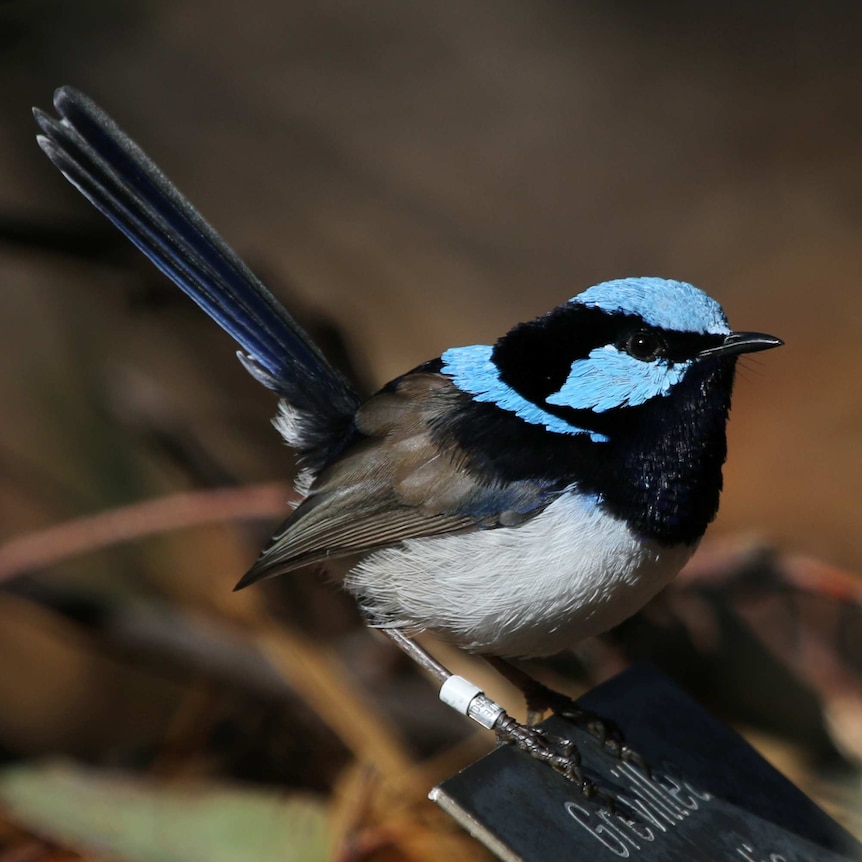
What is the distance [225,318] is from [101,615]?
1.34 m

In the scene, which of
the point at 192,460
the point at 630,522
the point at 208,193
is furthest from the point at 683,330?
the point at 208,193

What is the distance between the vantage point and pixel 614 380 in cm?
188

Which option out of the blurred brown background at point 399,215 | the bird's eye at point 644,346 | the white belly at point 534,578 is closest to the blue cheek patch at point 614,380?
the bird's eye at point 644,346

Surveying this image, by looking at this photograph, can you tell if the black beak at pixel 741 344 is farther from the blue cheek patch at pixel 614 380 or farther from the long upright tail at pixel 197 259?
the long upright tail at pixel 197 259

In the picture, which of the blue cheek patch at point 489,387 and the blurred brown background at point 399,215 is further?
the blurred brown background at point 399,215

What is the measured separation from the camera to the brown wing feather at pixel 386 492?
6.51ft

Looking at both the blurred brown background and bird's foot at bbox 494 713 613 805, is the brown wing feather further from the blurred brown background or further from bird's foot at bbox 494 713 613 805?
the blurred brown background

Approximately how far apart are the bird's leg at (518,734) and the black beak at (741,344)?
649 millimetres

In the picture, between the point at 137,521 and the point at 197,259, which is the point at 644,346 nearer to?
the point at 197,259

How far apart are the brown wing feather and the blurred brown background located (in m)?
1.22

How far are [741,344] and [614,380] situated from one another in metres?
0.20

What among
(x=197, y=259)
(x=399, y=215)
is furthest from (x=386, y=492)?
(x=399, y=215)

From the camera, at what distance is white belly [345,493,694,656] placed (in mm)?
1834

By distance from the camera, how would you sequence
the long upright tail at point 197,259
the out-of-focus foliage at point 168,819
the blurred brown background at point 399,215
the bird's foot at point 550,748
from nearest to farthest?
the bird's foot at point 550,748
the long upright tail at point 197,259
the out-of-focus foliage at point 168,819
the blurred brown background at point 399,215
